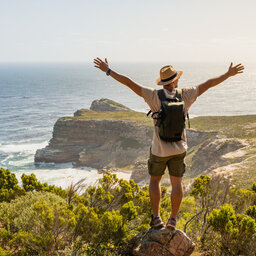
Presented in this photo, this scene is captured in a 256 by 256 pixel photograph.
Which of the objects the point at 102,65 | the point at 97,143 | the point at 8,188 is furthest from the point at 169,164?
the point at 97,143

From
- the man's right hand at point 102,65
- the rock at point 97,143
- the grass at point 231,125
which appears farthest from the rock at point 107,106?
the man's right hand at point 102,65

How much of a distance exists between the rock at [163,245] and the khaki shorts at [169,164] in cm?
101

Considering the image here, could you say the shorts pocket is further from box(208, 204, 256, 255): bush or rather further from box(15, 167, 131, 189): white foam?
box(15, 167, 131, 189): white foam

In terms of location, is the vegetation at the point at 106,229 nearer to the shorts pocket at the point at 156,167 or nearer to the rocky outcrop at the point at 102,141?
the shorts pocket at the point at 156,167

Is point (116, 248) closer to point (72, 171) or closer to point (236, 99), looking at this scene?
point (72, 171)

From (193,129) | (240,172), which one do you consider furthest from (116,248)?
(193,129)

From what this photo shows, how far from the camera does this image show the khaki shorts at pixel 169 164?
14.8ft

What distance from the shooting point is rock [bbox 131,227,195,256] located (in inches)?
178

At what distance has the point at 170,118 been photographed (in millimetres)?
4035

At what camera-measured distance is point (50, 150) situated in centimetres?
5347

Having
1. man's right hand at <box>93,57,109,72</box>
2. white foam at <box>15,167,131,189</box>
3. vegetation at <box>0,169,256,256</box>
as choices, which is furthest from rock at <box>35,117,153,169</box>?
man's right hand at <box>93,57,109,72</box>

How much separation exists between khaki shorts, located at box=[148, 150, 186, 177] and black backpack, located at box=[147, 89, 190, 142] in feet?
1.39

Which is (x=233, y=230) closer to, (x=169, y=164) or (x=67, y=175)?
(x=169, y=164)

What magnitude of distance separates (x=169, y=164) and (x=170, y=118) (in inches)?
37.5
